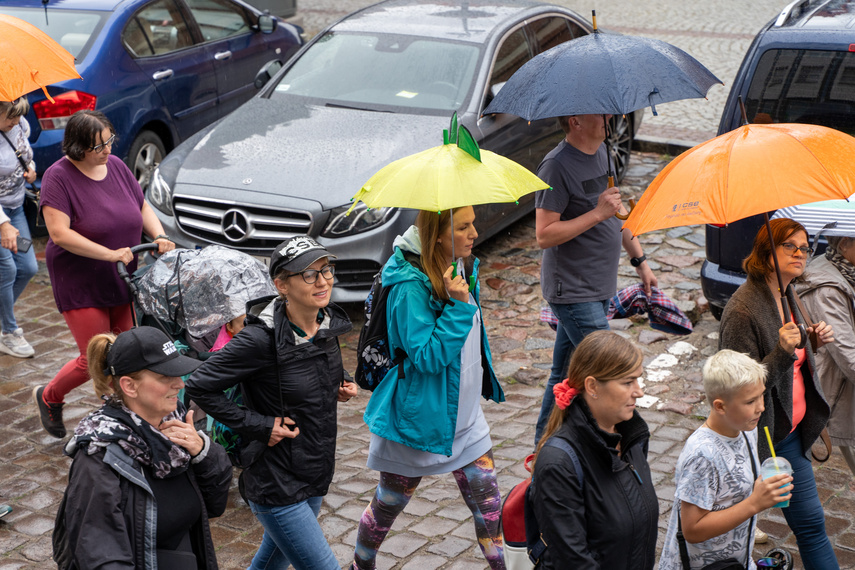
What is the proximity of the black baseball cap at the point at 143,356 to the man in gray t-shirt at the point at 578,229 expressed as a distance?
221 centimetres

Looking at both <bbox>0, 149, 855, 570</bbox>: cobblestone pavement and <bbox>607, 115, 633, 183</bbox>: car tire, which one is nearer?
<bbox>0, 149, 855, 570</bbox>: cobblestone pavement

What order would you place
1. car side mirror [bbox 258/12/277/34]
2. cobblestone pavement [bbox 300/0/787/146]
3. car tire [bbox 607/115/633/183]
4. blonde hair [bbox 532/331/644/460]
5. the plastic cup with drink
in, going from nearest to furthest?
1. blonde hair [bbox 532/331/644/460]
2. the plastic cup with drink
3. car tire [bbox 607/115/633/183]
4. car side mirror [bbox 258/12/277/34]
5. cobblestone pavement [bbox 300/0/787/146]

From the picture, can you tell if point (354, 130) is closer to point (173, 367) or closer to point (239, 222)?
point (239, 222)

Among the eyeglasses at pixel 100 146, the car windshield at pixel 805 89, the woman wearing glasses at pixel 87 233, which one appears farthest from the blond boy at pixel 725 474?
the eyeglasses at pixel 100 146

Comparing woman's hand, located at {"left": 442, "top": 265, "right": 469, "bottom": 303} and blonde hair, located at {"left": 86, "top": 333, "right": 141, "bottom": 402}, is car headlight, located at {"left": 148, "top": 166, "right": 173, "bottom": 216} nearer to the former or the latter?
woman's hand, located at {"left": 442, "top": 265, "right": 469, "bottom": 303}

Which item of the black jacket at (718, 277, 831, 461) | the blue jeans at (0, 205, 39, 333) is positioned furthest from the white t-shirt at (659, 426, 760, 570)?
the blue jeans at (0, 205, 39, 333)

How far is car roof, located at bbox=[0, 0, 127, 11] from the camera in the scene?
905 centimetres

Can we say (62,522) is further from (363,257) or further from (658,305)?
(363,257)

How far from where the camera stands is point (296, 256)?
3.68 meters

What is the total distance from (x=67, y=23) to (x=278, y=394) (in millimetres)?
6624

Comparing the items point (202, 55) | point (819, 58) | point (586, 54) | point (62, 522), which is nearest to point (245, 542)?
point (62, 522)

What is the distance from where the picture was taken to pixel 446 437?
391 cm

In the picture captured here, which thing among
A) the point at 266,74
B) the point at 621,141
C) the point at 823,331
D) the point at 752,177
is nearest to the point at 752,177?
the point at 752,177

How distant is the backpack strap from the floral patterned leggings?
99cm
